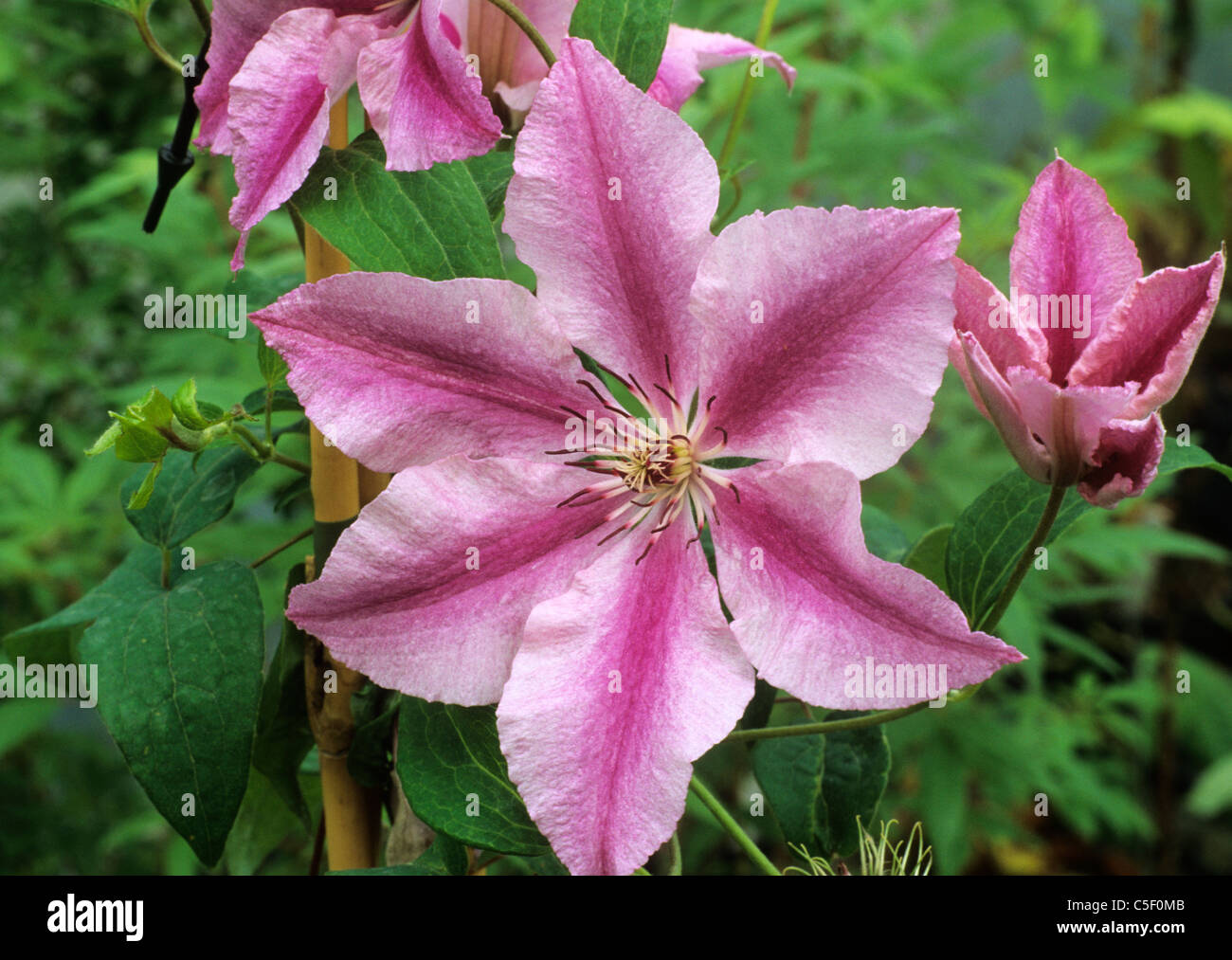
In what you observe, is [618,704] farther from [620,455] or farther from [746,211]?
[746,211]

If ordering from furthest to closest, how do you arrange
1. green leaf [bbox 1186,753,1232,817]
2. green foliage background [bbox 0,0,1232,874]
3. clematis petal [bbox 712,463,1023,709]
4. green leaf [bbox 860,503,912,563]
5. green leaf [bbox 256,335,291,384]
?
green leaf [bbox 1186,753,1232,817]
green foliage background [bbox 0,0,1232,874]
green leaf [bbox 860,503,912,563]
green leaf [bbox 256,335,291,384]
clematis petal [bbox 712,463,1023,709]

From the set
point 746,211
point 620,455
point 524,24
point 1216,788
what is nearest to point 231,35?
point 524,24

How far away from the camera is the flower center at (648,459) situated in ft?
1.33

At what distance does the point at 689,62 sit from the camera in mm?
489

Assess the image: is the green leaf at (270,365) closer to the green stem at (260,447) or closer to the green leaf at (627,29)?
the green stem at (260,447)

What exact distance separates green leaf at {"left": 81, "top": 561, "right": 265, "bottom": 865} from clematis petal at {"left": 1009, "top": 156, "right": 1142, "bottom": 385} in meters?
0.33

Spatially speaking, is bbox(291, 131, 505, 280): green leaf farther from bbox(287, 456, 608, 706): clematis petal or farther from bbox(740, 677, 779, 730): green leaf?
bbox(740, 677, 779, 730): green leaf

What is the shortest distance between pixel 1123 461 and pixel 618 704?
0.18 metres

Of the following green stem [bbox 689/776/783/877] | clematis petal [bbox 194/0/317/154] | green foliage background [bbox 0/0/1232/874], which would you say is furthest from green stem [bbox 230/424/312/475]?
green foliage background [bbox 0/0/1232/874]

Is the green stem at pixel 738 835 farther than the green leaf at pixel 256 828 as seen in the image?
No

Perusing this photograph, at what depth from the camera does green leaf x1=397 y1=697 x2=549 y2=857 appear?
435 millimetres

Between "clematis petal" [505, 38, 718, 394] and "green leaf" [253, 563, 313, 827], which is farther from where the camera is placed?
"green leaf" [253, 563, 313, 827]

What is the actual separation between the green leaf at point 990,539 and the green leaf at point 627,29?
22 cm

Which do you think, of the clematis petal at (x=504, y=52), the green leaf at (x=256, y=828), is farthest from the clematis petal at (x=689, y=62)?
the green leaf at (x=256, y=828)
